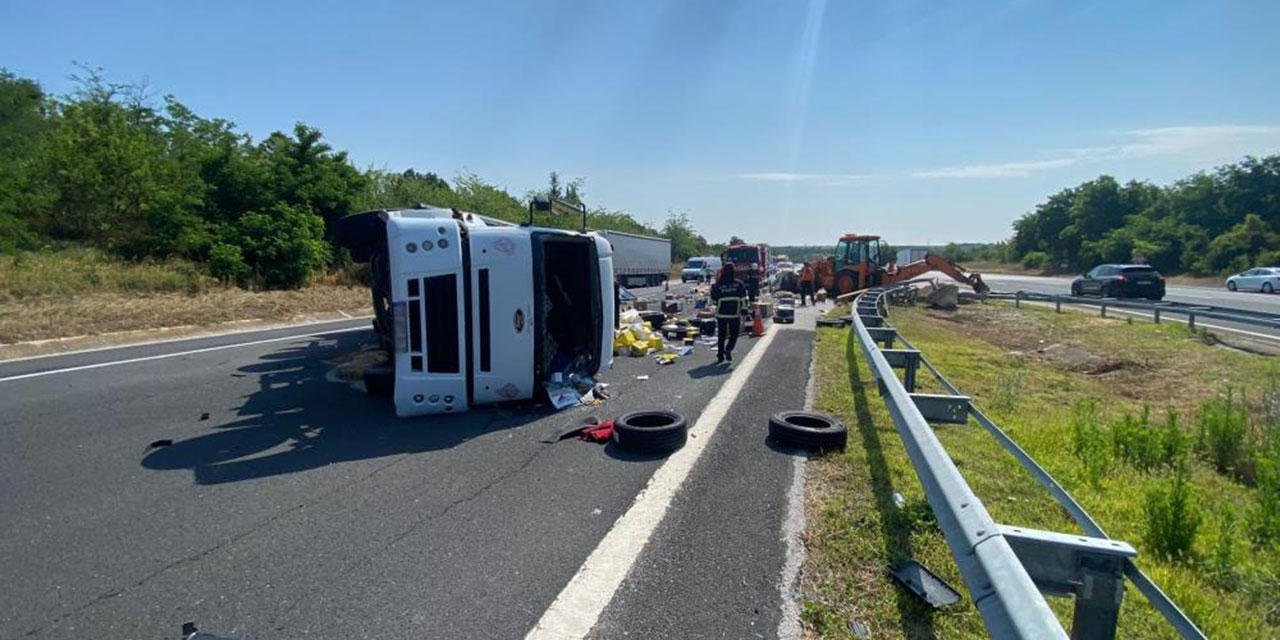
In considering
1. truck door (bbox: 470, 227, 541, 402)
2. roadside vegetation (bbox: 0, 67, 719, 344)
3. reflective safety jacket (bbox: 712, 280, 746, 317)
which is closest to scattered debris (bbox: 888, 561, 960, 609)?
truck door (bbox: 470, 227, 541, 402)

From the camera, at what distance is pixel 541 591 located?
9.32 ft

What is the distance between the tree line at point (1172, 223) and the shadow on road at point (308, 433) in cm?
5310

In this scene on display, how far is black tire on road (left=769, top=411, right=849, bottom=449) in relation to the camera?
16.2 feet

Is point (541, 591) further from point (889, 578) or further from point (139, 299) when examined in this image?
point (139, 299)

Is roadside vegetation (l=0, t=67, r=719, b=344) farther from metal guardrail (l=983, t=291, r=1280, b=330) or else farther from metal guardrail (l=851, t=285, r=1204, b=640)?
metal guardrail (l=983, t=291, r=1280, b=330)

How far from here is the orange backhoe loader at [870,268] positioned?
2386cm

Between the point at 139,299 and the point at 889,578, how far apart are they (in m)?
16.4

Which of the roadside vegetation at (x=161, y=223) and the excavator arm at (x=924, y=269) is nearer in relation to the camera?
the roadside vegetation at (x=161, y=223)

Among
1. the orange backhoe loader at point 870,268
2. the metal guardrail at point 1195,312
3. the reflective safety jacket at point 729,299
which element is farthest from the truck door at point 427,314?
the orange backhoe loader at point 870,268

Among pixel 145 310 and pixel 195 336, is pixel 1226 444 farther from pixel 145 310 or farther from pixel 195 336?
pixel 145 310

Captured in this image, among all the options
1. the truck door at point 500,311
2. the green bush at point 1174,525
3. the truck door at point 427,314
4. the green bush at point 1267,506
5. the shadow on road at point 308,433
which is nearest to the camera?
the green bush at point 1174,525

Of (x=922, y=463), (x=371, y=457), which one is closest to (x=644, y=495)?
(x=922, y=463)

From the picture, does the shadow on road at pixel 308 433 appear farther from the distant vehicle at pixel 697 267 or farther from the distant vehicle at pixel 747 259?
the distant vehicle at pixel 697 267

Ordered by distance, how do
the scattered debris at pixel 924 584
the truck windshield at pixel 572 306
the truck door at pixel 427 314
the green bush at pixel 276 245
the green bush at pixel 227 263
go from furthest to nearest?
the green bush at pixel 276 245 → the green bush at pixel 227 263 → the truck windshield at pixel 572 306 → the truck door at pixel 427 314 → the scattered debris at pixel 924 584
